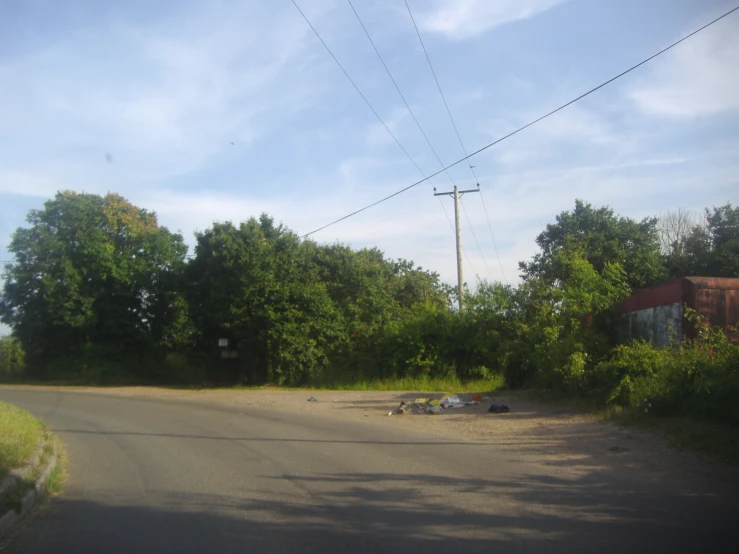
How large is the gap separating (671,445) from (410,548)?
6890mm

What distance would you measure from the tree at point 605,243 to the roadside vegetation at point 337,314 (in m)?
0.09

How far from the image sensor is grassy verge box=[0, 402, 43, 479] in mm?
8938

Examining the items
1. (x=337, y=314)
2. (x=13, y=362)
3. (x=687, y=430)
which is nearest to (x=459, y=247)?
(x=337, y=314)

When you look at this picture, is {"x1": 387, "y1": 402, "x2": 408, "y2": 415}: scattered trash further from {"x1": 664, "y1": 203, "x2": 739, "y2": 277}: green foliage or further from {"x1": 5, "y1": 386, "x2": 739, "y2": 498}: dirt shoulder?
{"x1": 664, "y1": 203, "x2": 739, "y2": 277}: green foliage

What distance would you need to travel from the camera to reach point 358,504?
764 cm

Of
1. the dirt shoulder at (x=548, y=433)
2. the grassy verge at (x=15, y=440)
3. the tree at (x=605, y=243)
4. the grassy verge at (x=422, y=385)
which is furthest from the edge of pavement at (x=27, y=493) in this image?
the tree at (x=605, y=243)

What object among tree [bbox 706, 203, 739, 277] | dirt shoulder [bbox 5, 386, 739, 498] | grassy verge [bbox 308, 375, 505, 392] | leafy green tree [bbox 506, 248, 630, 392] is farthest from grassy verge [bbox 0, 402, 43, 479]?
tree [bbox 706, 203, 739, 277]

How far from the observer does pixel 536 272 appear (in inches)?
1348

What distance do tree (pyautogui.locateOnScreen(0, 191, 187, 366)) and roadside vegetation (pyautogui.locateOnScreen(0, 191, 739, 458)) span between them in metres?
0.09

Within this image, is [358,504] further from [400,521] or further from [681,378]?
[681,378]

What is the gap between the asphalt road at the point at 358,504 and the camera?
628 cm

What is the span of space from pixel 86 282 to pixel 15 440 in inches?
1183

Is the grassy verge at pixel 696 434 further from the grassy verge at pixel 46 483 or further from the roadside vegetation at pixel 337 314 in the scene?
the grassy verge at pixel 46 483

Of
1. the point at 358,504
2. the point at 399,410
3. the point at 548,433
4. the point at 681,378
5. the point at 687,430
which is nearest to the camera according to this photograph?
the point at 358,504
